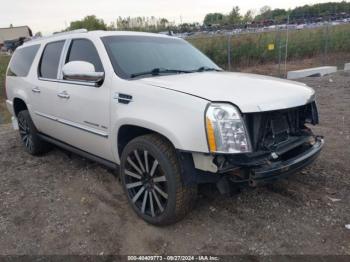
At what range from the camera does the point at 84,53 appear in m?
3.88

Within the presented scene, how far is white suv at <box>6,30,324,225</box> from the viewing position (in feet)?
8.68

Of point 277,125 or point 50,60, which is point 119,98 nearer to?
point 277,125

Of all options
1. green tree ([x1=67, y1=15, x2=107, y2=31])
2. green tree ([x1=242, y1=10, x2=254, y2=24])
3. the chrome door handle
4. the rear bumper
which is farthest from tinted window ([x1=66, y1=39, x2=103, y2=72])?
green tree ([x1=242, y1=10, x2=254, y2=24])

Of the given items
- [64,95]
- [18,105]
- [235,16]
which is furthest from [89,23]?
[64,95]

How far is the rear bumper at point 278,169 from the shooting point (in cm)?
266

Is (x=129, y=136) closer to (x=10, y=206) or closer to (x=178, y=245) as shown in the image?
(x=178, y=245)

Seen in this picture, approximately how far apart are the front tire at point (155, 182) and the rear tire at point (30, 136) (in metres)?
2.48

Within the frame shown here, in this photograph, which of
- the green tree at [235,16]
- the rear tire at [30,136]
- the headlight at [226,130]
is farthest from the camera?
the green tree at [235,16]

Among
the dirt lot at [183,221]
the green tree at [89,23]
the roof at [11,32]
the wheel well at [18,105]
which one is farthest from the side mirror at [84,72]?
the roof at [11,32]

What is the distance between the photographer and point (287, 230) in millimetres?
3055

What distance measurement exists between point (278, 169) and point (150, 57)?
75.3 inches

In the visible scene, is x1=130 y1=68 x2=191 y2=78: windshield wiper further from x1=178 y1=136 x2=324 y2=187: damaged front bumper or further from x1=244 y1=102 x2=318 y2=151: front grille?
x1=244 y1=102 x2=318 y2=151: front grille

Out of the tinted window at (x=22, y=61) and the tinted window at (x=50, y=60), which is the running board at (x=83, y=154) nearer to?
the tinted window at (x=50, y=60)

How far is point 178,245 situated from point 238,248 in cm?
52
